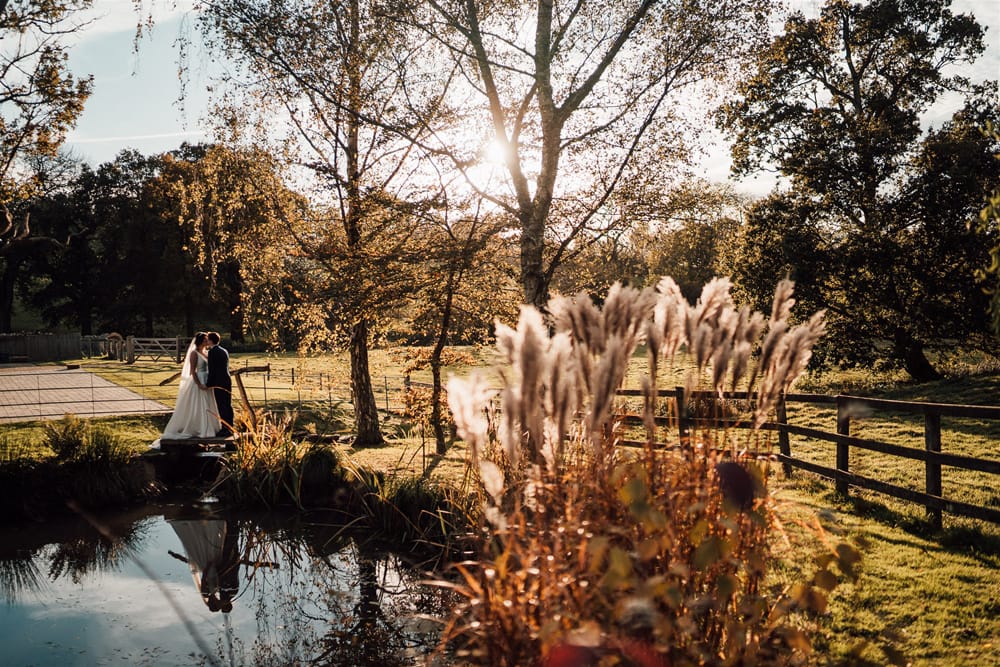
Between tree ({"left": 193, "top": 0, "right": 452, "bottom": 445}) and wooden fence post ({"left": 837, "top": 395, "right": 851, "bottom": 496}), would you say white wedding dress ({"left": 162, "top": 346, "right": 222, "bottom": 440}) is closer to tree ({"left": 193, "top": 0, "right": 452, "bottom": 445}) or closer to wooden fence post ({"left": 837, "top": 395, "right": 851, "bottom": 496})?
tree ({"left": 193, "top": 0, "right": 452, "bottom": 445})

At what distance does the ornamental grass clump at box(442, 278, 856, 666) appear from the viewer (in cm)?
247

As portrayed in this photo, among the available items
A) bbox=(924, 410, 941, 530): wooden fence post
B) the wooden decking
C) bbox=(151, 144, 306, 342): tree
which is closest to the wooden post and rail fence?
bbox=(924, 410, 941, 530): wooden fence post

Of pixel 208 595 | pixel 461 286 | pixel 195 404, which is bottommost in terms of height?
pixel 208 595

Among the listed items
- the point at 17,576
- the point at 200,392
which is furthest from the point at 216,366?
the point at 17,576

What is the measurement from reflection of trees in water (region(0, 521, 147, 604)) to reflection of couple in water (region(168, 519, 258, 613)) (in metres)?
0.47

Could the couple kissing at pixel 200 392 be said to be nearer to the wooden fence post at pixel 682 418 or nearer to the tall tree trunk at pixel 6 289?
the wooden fence post at pixel 682 418

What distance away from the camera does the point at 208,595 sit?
5.86m

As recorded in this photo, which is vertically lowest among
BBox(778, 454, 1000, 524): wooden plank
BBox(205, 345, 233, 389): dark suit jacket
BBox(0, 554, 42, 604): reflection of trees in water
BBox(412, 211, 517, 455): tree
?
BBox(0, 554, 42, 604): reflection of trees in water

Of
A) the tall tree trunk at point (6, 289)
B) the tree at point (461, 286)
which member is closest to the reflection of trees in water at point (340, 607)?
the tree at point (461, 286)

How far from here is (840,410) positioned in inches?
300

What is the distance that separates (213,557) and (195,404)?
4.31 m

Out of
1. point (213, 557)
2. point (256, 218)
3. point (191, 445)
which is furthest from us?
point (256, 218)

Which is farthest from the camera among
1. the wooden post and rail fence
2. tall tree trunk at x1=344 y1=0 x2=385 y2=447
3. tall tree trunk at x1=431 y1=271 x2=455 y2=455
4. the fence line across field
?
tall tree trunk at x1=431 y1=271 x2=455 y2=455

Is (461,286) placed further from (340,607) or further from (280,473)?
(340,607)
